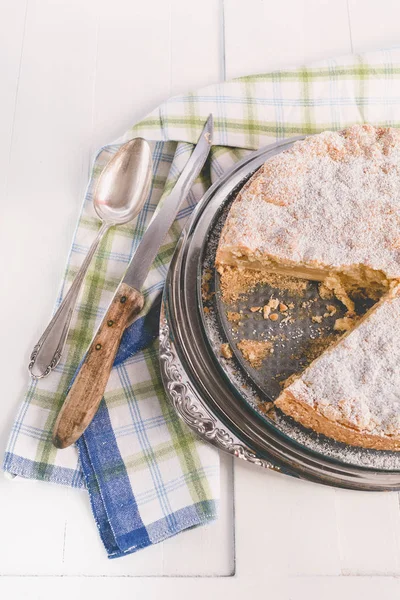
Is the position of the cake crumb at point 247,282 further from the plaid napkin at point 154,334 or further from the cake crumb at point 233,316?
the plaid napkin at point 154,334

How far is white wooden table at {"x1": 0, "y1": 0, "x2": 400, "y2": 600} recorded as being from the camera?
1975 millimetres

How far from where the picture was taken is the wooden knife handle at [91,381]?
76.0 inches

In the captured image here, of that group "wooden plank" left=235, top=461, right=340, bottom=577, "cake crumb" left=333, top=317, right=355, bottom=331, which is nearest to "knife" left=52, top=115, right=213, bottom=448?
"wooden plank" left=235, top=461, right=340, bottom=577

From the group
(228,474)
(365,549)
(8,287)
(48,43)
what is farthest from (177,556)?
(48,43)

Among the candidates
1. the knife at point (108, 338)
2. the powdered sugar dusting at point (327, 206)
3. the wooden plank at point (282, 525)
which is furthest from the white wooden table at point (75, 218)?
the powdered sugar dusting at point (327, 206)

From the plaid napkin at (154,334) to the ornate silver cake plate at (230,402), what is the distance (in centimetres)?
12

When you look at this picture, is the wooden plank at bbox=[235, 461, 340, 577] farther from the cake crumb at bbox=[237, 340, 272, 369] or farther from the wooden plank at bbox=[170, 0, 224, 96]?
the wooden plank at bbox=[170, 0, 224, 96]

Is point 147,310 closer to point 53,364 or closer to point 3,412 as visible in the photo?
point 53,364

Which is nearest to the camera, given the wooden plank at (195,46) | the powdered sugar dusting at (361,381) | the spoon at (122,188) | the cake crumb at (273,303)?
the powdered sugar dusting at (361,381)

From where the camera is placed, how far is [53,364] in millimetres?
2111

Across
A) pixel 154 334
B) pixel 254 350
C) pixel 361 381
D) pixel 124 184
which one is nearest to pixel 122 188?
pixel 124 184

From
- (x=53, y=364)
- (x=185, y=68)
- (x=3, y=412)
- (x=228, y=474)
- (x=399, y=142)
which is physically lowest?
(x=228, y=474)

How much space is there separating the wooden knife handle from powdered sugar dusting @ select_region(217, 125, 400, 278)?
1.29ft

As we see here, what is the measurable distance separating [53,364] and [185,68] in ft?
4.55
